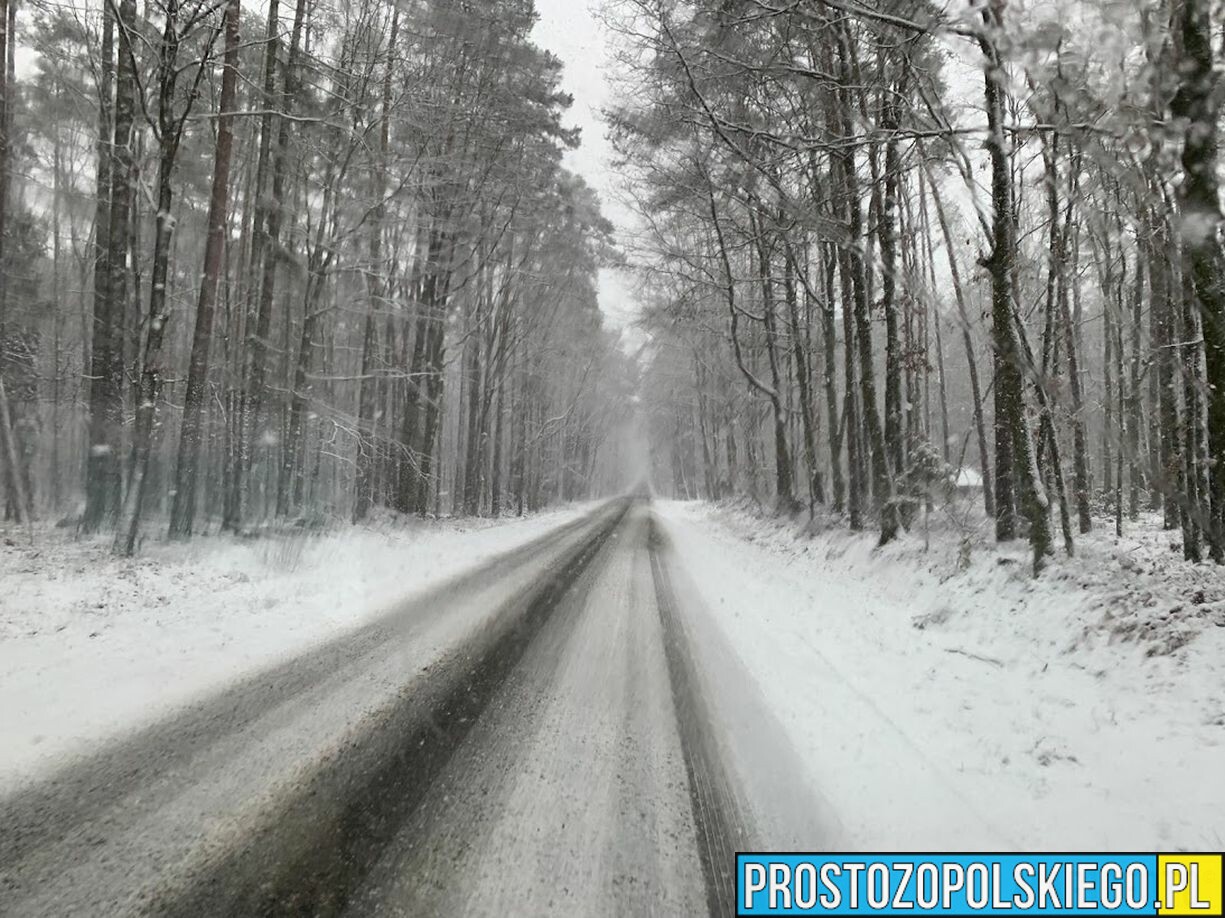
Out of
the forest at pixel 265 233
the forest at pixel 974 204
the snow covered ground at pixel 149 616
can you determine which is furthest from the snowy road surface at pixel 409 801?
the forest at pixel 265 233

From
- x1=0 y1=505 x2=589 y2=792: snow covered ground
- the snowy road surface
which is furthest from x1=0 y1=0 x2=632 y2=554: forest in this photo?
the snowy road surface

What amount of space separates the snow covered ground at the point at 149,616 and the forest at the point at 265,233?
1045 millimetres

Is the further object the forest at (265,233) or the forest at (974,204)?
the forest at (265,233)

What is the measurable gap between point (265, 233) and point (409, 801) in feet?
40.2

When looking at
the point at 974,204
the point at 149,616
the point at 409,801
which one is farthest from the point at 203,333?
the point at 974,204

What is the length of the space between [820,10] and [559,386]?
2289 cm

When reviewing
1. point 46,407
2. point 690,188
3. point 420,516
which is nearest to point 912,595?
point 690,188

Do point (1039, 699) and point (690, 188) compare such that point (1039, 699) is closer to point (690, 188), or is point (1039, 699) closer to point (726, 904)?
point (726, 904)

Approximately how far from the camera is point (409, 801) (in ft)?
8.86

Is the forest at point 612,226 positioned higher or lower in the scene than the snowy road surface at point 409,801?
higher

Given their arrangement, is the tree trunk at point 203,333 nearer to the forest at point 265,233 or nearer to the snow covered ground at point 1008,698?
the forest at point 265,233

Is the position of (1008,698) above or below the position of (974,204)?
below

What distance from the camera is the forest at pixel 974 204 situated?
2908 mm

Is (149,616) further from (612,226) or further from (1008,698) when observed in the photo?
(612,226)
